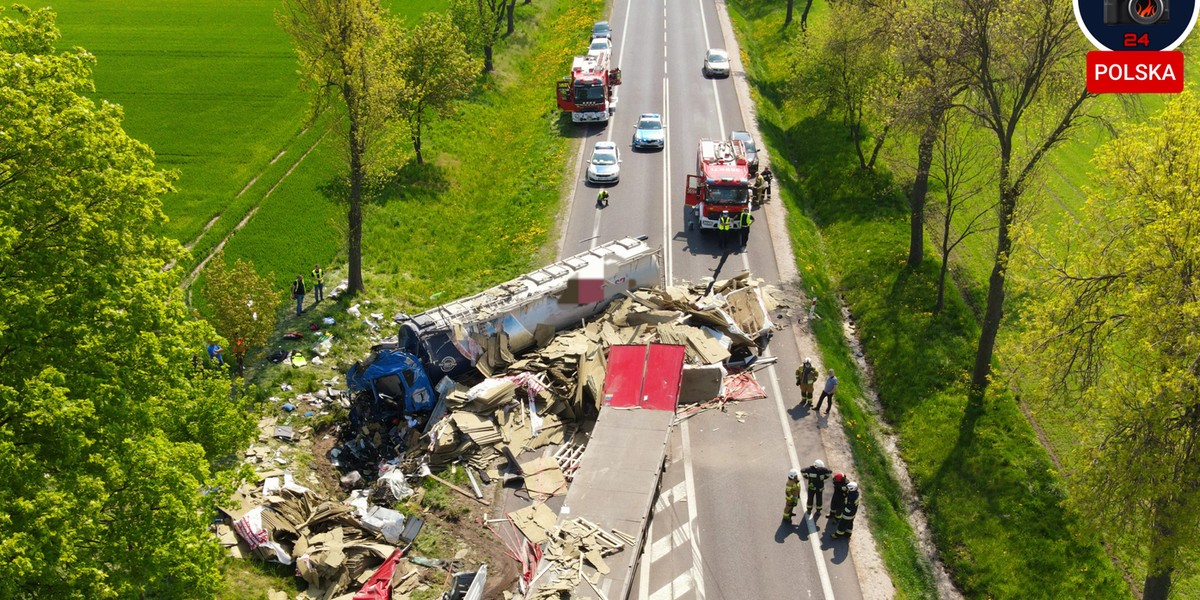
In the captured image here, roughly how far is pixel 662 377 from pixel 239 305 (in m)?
12.4

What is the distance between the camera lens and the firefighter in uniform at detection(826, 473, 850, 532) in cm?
2036

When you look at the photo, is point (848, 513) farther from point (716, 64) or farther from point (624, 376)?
point (716, 64)

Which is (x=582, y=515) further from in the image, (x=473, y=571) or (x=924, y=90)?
(x=924, y=90)

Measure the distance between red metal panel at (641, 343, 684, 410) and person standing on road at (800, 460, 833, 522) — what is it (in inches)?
154

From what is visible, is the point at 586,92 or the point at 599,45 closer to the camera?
the point at 586,92

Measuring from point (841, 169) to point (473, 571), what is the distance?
3004cm

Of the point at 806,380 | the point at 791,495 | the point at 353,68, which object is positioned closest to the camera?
the point at 791,495

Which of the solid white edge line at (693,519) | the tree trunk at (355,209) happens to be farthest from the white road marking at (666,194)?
the tree trunk at (355,209)

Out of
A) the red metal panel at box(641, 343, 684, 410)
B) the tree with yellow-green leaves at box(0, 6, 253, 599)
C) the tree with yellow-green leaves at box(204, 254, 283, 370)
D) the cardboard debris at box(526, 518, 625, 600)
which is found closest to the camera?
the tree with yellow-green leaves at box(0, 6, 253, 599)

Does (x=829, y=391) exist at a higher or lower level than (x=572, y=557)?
higher

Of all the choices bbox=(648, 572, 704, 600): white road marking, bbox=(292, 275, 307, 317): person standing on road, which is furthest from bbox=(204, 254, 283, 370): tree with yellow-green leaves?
bbox=(648, 572, 704, 600): white road marking

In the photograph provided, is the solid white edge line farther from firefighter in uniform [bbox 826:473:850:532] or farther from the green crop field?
the green crop field

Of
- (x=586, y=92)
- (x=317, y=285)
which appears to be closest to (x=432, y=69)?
(x=586, y=92)

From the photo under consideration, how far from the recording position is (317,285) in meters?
30.1
